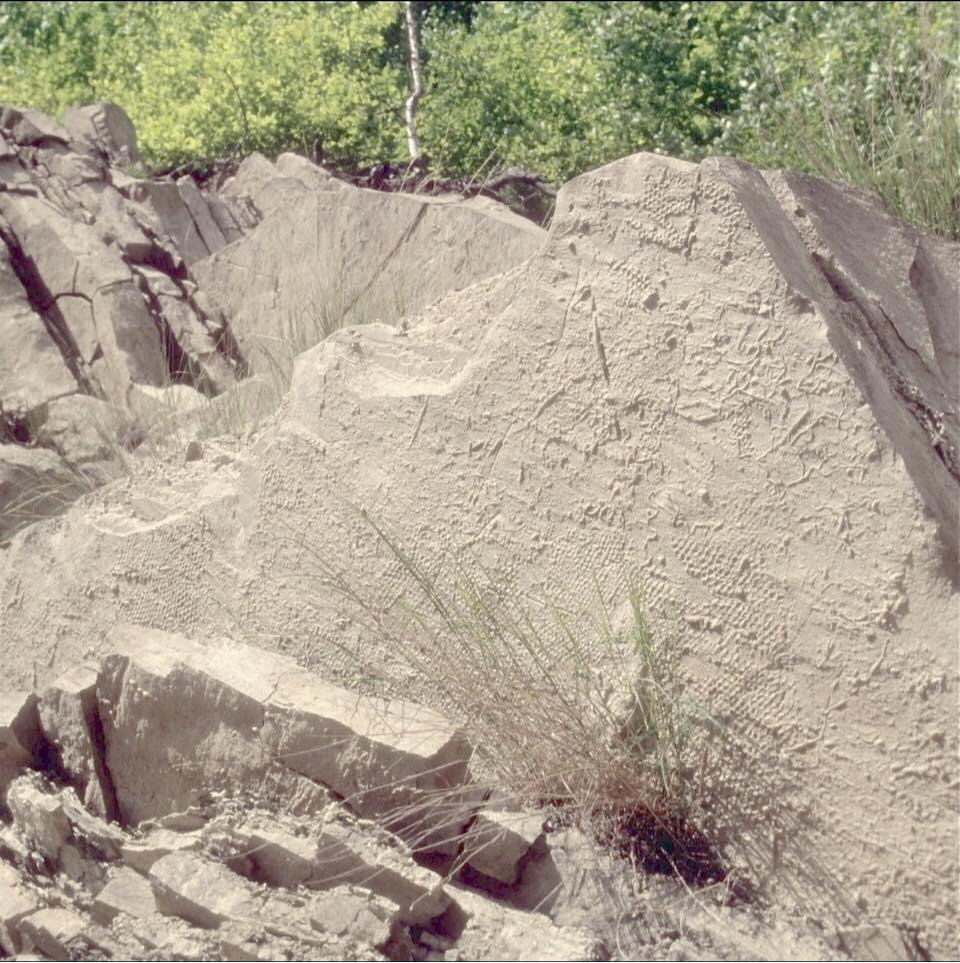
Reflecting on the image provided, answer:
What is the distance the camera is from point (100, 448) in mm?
5086

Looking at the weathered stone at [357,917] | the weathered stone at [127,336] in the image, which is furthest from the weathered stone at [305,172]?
the weathered stone at [357,917]

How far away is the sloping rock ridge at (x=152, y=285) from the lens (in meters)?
5.18

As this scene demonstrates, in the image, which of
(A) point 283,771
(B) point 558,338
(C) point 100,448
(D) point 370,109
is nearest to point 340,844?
(A) point 283,771

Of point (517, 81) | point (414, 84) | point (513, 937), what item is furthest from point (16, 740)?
point (414, 84)

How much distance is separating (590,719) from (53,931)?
1122 mm

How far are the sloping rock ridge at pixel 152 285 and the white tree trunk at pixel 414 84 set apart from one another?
1.61 metres

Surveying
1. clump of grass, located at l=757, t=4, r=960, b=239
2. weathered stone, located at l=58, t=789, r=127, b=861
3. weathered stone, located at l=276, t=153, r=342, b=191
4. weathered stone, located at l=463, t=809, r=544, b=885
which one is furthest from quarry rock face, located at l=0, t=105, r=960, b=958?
weathered stone, located at l=276, t=153, r=342, b=191

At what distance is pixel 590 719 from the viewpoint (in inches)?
106

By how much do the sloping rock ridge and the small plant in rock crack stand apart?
82.4 inches

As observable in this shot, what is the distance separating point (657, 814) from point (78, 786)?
4.75 ft

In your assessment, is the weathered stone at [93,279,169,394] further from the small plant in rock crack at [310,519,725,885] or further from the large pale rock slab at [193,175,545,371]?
the small plant in rock crack at [310,519,725,885]

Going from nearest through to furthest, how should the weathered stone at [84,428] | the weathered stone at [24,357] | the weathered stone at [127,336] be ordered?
1. the weathered stone at [84,428]
2. the weathered stone at [24,357]
3. the weathered stone at [127,336]

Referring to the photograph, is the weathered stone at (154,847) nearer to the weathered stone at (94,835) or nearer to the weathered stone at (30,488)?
the weathered stone at (94,835)

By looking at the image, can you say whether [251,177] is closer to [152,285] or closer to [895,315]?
[152,285]
